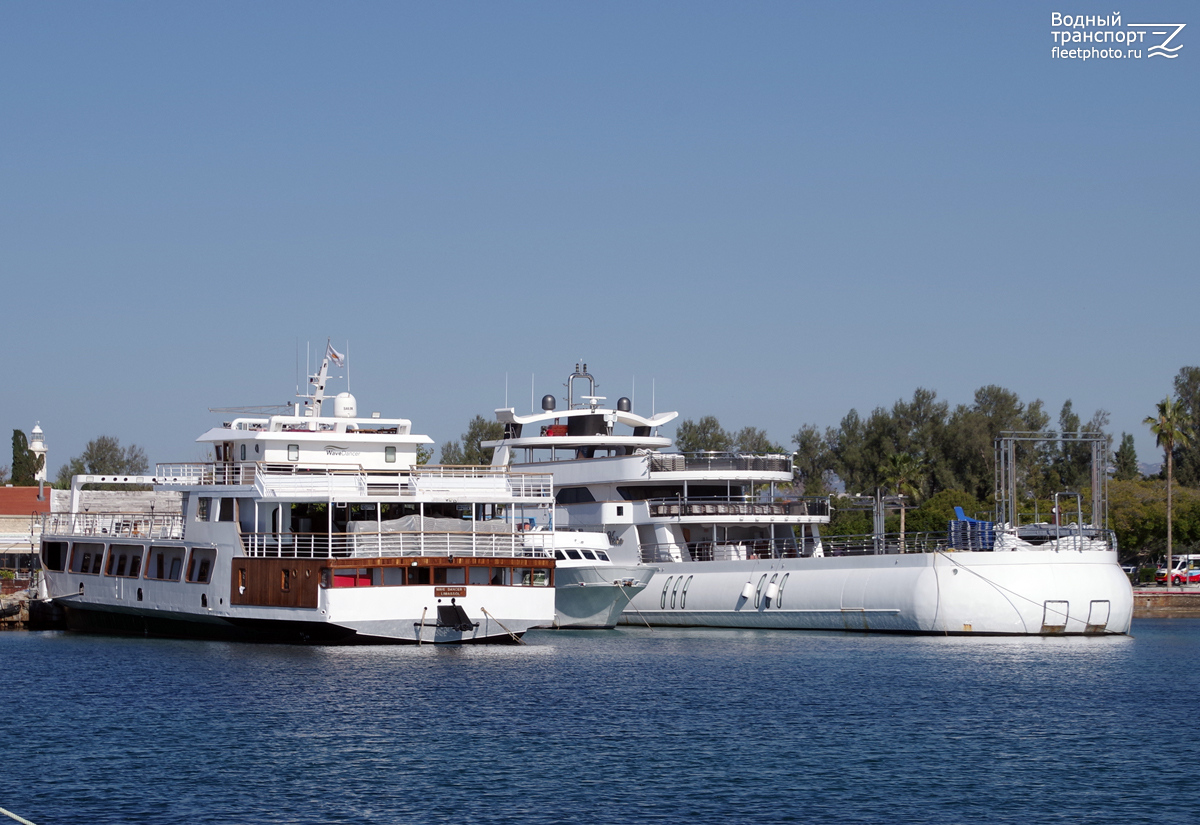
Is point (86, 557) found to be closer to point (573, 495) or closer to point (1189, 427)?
point (573, 495)

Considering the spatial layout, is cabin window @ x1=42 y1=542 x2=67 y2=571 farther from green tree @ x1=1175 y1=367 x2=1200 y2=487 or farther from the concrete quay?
green tree @ x1=1175 y1=367 x2=1200 y2=487

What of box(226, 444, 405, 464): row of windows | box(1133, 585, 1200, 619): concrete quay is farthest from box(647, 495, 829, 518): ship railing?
box(1133, 585, 1200, 619): concrete quay

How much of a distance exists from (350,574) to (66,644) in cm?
1301

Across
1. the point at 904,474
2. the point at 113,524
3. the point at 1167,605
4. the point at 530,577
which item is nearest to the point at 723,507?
the point at 530,577

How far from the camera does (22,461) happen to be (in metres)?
120

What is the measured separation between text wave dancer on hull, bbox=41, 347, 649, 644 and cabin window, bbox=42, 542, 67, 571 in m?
4.17

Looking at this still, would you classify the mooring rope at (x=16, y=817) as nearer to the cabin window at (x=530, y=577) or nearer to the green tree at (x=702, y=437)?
the cabin window at (x=530, y=577)

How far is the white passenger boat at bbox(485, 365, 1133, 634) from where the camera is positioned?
5222cm

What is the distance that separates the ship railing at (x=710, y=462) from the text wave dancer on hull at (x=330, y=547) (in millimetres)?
10766

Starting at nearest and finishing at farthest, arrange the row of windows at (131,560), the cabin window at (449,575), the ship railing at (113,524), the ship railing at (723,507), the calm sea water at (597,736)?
the calm sea water at (597,736)
the cabin window at (449,575)
the row of windows at (131,560)
the ship railing at (113,524)
the ship railing at (723,507)

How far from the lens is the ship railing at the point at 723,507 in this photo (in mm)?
62062

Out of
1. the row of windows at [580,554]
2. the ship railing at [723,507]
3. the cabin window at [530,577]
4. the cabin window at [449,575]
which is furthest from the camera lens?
the ship railing at [723,507]

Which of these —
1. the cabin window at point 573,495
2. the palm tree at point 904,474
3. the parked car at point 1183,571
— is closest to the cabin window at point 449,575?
the cabin window at point 573,495

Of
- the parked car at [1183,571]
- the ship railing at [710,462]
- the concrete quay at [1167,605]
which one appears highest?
the ship railing at [710,462]
